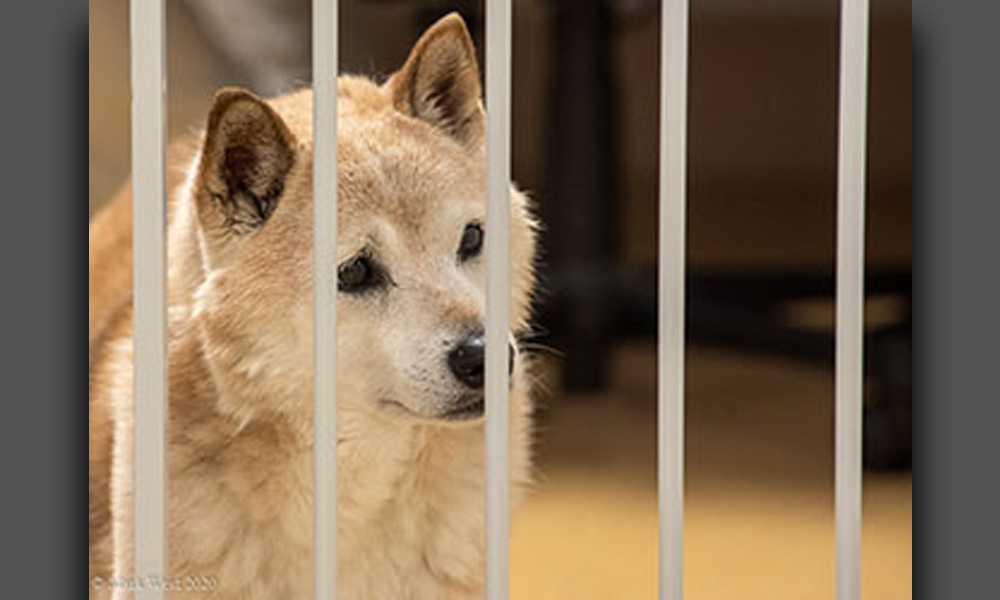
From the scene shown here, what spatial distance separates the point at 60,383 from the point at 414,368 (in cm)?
60

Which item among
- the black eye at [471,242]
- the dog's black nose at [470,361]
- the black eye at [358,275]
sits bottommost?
the dog's black nose at [470,361]

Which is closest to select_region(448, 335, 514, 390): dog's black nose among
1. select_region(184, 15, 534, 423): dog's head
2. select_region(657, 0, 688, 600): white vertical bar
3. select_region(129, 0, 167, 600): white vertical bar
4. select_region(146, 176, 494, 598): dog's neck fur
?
select_region(184, 15, 534, 423): dog's head

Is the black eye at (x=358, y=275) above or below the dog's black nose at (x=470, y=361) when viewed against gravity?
above

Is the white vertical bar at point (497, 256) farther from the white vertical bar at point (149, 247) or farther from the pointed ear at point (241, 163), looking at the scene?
the white vertical bar at point (149, 247)

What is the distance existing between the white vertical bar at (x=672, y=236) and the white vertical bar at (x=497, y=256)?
0.78ft

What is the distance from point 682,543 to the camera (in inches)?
71.4

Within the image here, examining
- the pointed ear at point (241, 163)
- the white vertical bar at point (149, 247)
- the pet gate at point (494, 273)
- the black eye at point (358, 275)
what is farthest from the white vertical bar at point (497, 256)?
the white vertical bar at point (149, 247)

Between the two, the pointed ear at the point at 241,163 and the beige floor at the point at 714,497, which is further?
the beige floor at the point at 714,497

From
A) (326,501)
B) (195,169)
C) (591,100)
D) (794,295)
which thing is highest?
(591,100)

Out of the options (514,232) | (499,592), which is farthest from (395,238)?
(499,592)

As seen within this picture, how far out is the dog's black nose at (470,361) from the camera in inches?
67.0

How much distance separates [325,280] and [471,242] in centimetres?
22

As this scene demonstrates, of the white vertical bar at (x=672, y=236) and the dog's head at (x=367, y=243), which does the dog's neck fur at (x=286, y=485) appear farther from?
the white vertical bar at (x=672, y=236)

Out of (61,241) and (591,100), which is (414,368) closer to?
(591,100)
